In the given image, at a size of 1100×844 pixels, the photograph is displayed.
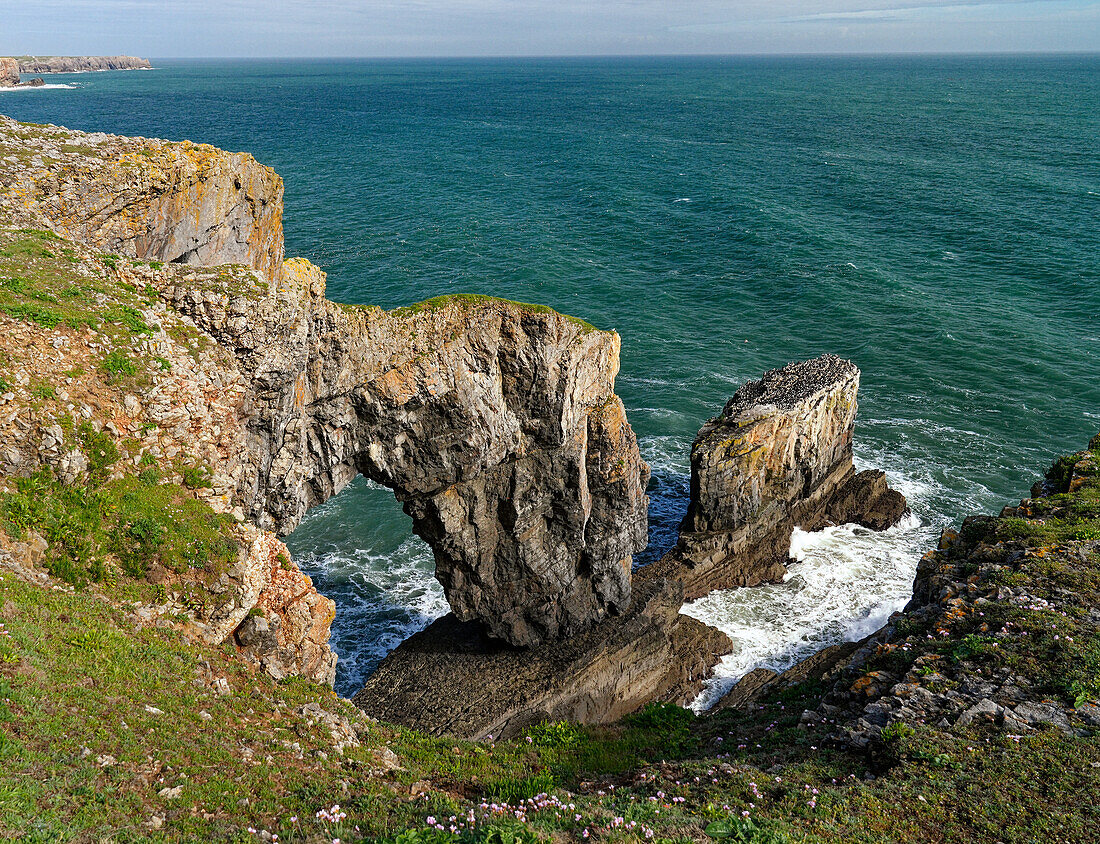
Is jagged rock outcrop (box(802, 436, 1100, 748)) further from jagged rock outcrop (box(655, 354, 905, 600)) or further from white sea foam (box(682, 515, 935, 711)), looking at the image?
jagged rock outcrop (box(655, 354, 905, 600))

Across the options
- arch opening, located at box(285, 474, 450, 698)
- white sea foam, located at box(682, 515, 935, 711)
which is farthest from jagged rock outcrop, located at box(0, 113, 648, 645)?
arch opening, located at box(285, 474, 450, 698)

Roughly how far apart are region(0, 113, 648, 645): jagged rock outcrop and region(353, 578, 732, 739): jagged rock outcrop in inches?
54.0

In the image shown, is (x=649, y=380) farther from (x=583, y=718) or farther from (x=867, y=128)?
(x=867, y=128)

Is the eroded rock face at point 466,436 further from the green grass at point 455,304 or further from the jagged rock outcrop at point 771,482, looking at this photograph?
the jagged rock outcrop at point 771,482

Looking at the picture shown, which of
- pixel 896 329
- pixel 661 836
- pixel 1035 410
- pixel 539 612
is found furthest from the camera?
pixel 896 329

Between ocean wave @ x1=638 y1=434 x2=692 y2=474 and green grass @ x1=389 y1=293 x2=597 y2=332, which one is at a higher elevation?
green grass @ x1=389 y1=293 x2=597 y2=332

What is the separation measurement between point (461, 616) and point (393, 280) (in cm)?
4509

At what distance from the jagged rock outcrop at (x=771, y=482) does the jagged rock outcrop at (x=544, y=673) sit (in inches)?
192

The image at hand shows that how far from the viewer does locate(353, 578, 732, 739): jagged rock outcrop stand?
2855 cm

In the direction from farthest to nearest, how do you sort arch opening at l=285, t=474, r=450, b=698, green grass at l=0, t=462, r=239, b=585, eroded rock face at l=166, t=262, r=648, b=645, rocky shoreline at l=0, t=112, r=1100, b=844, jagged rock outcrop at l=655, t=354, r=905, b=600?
jagged rock outcrop at l=655, t=354, r=905, b=600
arch opening at l=285, t=474, r=450, b=698
eroded rock face at l=166, t=262, r=648, b=645
green grass at l=0, t=462, r=239, b=585
rocky shoreline at l=0, t=112, r=1100, b=844

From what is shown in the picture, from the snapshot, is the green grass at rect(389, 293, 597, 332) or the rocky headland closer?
the green grass at rect(389, 293, 597, 332)

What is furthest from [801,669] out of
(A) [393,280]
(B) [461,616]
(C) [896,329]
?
(A) [393,280]

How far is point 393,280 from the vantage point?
68.6 m

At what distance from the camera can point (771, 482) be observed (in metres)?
41.0
